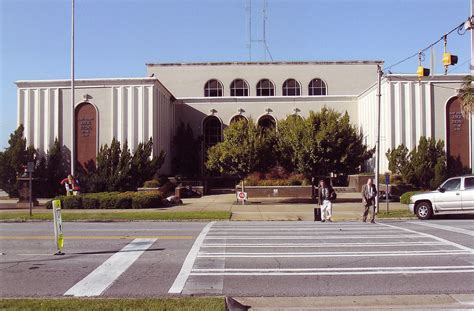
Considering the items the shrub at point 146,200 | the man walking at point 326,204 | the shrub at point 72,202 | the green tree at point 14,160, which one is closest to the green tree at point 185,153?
the green tree at point 14,160

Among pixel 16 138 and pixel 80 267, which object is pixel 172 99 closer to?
pixel 16 138

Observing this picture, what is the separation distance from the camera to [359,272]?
863 centimetres

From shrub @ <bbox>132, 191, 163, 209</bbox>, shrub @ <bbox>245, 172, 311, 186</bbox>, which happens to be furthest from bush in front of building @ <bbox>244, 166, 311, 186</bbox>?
shrub @ <bbox>132, 191, 163, 209</bbox>

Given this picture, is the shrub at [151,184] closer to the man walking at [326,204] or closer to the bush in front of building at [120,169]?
the bush in front of building at [120,169]

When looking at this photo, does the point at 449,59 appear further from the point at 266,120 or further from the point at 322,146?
the point at 266,120

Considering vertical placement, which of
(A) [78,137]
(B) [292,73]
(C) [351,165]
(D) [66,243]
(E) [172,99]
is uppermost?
(B) [292,73]

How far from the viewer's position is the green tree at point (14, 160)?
1316 inches

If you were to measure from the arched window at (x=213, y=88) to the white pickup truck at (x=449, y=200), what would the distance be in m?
31.6

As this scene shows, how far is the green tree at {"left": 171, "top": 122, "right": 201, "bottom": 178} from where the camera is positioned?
41.5 metres

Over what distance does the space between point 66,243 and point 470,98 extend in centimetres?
2138

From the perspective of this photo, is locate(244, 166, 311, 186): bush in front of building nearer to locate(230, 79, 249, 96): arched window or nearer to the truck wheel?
the truck wheel

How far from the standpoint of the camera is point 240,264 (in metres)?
9.41

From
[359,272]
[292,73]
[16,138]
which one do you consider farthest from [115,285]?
[292,73]

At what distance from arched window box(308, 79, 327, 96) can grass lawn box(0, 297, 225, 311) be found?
44.4m
